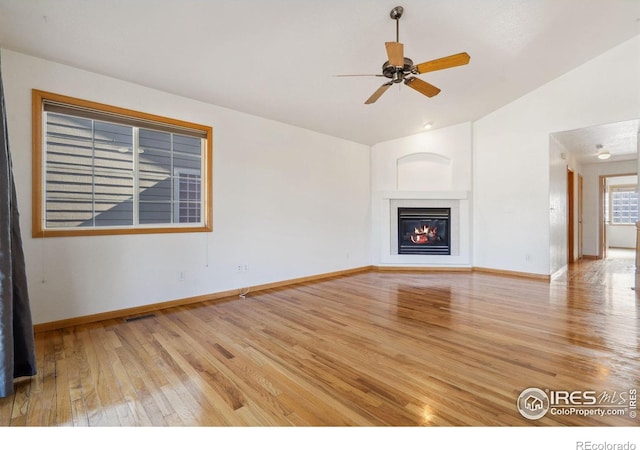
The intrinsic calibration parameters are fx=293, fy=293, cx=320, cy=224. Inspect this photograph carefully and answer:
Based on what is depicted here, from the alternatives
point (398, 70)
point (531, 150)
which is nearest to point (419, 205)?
point (531, 150)

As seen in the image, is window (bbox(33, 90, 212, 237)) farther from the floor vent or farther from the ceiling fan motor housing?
the ceiling fan motor housing

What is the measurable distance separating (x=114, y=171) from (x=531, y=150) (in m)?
6.28

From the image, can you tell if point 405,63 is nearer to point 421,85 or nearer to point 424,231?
point 421,85

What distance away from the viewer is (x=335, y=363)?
2.14 metres

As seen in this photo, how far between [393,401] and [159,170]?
3.56m

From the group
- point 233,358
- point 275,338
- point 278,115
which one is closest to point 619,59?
point 278,115

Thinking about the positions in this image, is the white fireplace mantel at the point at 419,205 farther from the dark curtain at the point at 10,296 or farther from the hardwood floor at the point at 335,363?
the dark curtain at the point at 10,296

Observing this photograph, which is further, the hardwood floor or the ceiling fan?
the ceiling fan

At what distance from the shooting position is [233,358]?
88.1 inches

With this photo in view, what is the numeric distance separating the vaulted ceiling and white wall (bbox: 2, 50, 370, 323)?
0.22 m

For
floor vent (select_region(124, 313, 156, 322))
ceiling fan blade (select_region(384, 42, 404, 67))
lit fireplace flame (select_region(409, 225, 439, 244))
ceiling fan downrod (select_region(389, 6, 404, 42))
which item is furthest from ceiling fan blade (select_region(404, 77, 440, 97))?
floor vent (select_region(124, 313, 156, 322))

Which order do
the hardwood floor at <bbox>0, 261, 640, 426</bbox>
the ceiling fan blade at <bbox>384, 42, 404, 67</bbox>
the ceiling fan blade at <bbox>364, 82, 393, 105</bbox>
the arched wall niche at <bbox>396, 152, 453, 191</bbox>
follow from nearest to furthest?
Answer: the hardwood floor at <bbox>0, 261, 640, 426</bbox>, the ceiling fan blade at <bbox>384, 42, 404, 67</bbox>, the ceiling fan blade at <bbox>364, 82, 393, 105</bbox>, the arched wall niche at <bbox>396, 152, 453, 191</bbox>

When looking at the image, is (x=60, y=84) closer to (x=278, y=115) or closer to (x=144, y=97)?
(x=144, y=97)

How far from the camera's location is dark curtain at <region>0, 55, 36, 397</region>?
1.74 m
